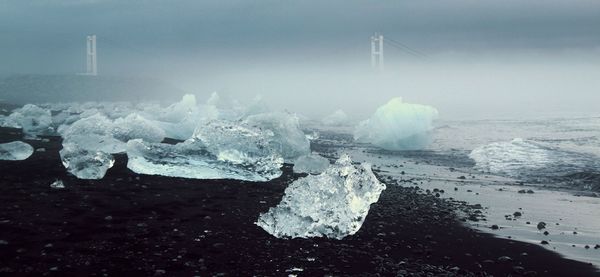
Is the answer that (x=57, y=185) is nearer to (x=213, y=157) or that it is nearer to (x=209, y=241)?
(x=213, y=157)

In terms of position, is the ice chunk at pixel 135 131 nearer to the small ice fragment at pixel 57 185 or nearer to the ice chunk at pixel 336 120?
the small ice fragment at pixel 57 185

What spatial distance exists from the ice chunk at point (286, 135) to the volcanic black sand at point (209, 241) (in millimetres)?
6431

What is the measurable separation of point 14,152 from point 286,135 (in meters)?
7.47

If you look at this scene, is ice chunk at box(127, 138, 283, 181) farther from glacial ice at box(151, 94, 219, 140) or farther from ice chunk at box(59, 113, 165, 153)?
ice chunk at box(59, 113, 165, 153)

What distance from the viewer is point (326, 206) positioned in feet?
23.1

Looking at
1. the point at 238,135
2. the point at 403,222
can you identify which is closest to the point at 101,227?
the point at 403,222

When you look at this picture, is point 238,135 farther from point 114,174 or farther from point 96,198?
point 96,198

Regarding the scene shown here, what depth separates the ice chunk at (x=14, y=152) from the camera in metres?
12.4

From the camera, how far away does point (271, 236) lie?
6.82 meters

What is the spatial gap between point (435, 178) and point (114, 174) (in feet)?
26.3

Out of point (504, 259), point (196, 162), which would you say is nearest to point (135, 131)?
point (196, 162)

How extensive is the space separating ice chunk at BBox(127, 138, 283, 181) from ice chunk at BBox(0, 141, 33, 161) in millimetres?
3003

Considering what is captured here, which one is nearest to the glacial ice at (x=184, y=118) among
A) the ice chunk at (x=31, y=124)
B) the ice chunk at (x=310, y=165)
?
the ice chunk at (x=310, y=165)

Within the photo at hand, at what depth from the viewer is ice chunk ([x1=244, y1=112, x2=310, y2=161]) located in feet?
52.7
